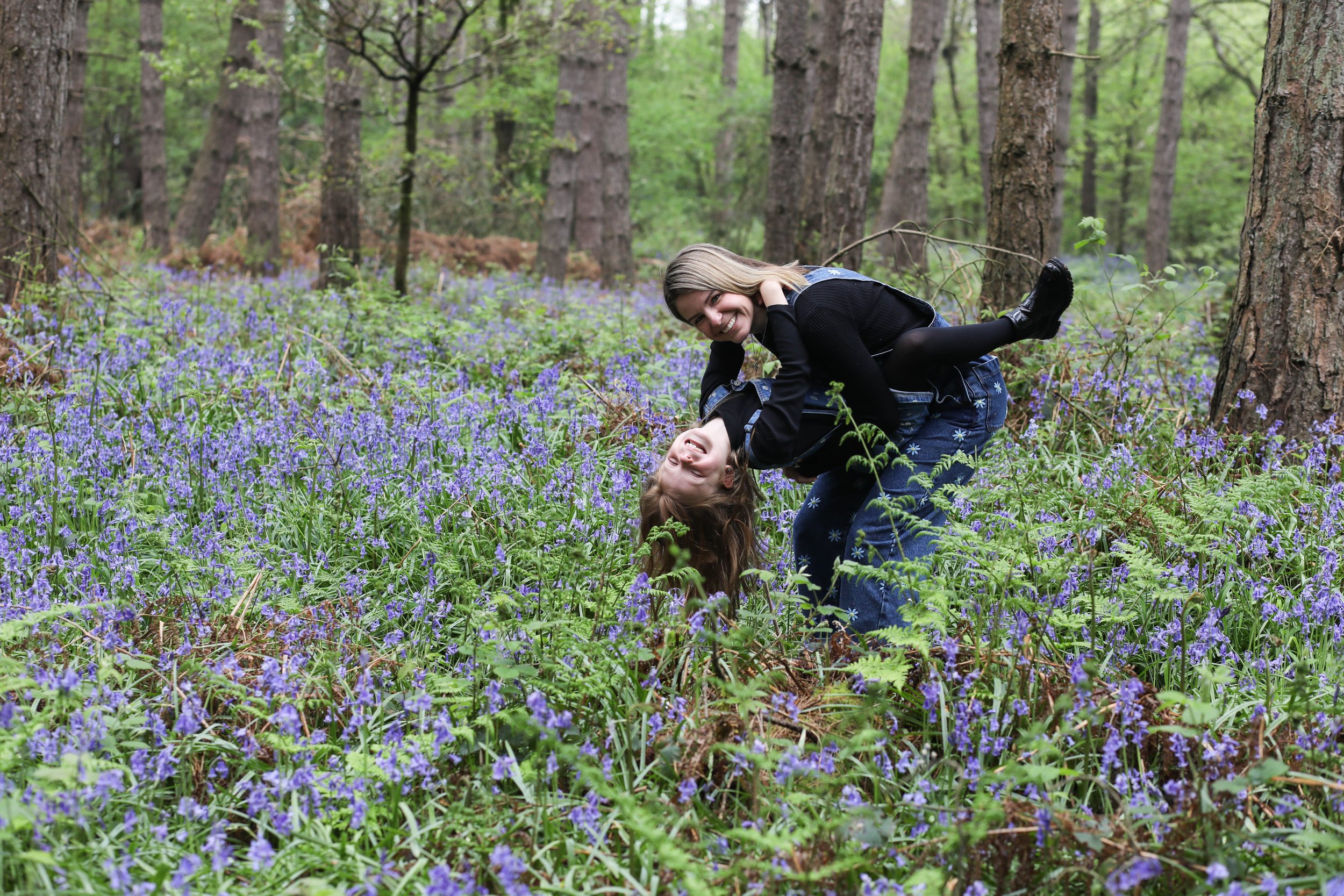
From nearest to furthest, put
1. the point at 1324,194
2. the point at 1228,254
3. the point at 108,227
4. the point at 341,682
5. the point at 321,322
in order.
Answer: the point at 341,682 → the point at 1324,194 → the point at 321,322 → the point at 108,227 → the point at 1228,254

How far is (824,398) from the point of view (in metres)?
3.27

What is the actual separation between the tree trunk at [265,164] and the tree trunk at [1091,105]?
19.1 metres

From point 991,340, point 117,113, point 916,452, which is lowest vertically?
point 916,452

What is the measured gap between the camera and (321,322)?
7203 millimetres

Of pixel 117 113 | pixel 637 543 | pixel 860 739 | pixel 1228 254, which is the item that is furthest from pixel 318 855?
pixel 117 113

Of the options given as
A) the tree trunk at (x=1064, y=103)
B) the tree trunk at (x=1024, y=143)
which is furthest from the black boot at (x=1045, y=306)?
the tree trunk at (x=1064, y=103)

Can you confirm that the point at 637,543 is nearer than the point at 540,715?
No

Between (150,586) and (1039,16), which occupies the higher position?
(1039,16)

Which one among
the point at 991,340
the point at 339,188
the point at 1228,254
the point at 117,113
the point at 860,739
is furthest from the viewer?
the point at 117,113

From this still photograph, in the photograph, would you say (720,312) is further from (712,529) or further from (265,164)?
(265,164)

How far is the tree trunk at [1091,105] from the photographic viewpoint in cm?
2541

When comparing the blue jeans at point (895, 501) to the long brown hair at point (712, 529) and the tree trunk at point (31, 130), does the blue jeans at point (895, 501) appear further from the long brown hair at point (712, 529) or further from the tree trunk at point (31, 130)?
the tree trunk at point (31, 130)

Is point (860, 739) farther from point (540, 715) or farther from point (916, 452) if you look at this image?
point (916, 452)

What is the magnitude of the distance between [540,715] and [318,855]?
1.85ft
